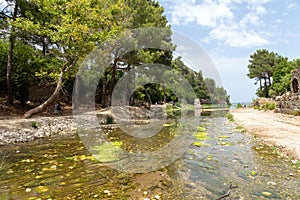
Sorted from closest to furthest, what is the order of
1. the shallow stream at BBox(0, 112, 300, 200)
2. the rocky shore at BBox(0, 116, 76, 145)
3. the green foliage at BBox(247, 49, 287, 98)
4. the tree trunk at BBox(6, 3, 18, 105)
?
the shallow stream at BBox(0, 112, 300, 200) → the rocky shore at BBox(0, 116, 76, 145) → the tree trunk at BBox(6, 3, 18, 105) → the green foliage at BBox(247, 49, 287, 98)

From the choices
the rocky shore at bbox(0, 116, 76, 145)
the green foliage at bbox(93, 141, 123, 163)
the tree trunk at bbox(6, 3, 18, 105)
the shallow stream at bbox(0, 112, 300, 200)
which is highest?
the tree trunk at bbox(6, 3, 18, 105)

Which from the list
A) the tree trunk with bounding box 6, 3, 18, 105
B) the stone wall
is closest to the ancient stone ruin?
the stone wall

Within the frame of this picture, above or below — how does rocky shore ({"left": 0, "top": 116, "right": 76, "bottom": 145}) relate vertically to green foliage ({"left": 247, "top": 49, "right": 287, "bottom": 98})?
below

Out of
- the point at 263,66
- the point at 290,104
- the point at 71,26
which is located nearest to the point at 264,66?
the point at 263,66

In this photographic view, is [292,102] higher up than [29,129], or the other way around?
[292,102]

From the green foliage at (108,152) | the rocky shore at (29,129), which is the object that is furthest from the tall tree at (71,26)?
the green foliage at (108,152)

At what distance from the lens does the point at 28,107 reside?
2081 centimetres

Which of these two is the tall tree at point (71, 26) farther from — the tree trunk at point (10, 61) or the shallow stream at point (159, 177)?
the shallow stream at point (159, 177)

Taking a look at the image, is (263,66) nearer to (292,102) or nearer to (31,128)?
(292,102)

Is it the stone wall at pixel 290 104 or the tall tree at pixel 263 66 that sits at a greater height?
the tall tree at pixel 263 66

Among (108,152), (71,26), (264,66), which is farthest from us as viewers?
(264,66)

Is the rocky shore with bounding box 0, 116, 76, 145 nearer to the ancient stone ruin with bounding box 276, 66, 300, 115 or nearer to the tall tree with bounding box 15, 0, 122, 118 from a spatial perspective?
the tall tree with bounding box 15, 0, 122, 118

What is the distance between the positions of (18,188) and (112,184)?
2.27 meters

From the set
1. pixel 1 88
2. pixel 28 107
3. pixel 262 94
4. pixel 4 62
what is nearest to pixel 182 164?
pixel 28 107
